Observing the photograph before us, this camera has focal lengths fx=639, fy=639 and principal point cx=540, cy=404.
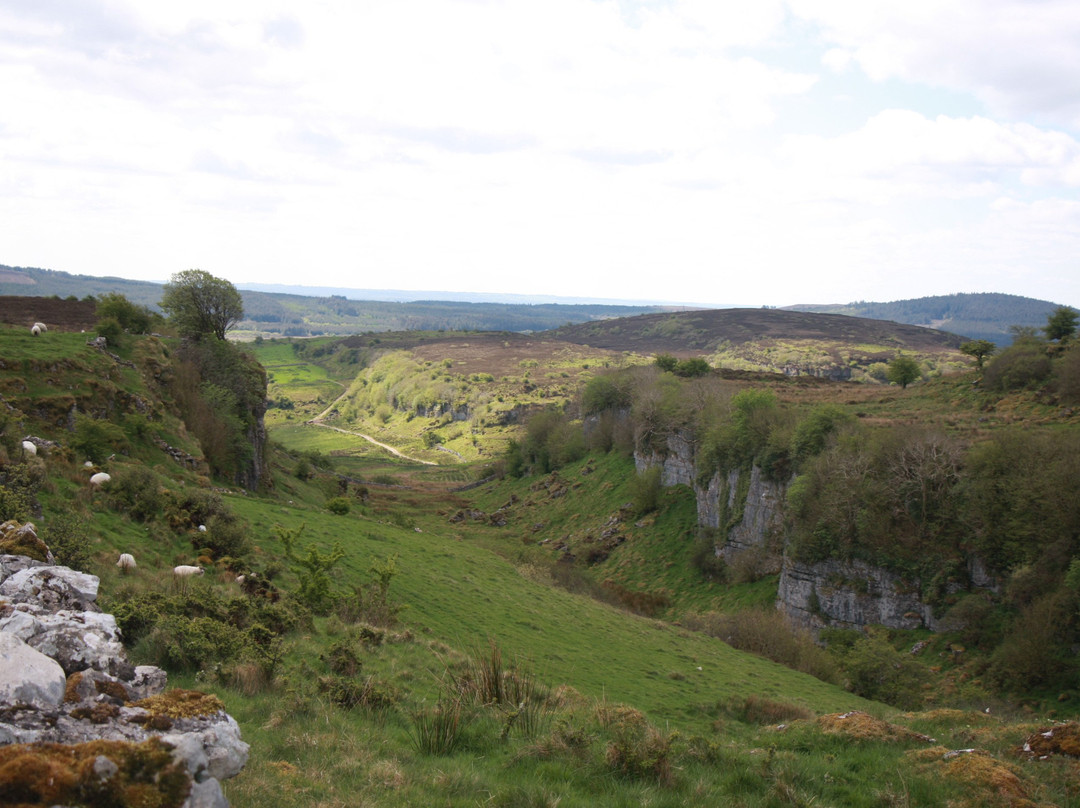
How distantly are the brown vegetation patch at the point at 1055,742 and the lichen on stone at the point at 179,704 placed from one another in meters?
13.3

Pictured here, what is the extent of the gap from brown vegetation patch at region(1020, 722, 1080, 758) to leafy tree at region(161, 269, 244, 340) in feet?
176

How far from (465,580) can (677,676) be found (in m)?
12.3

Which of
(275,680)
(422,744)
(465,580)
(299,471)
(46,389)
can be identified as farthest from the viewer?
(299,471)

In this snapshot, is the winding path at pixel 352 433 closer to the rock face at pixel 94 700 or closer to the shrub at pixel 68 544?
the shrub at pixel 68 544

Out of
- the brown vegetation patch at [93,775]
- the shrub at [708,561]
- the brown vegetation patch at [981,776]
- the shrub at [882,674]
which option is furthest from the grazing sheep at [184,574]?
the shrub at [708,561]

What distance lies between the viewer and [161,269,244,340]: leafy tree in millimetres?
50438

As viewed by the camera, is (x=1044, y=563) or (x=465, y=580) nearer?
(x=1044, y=563)

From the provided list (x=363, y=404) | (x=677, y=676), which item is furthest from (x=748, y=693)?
(x=363, y=404)

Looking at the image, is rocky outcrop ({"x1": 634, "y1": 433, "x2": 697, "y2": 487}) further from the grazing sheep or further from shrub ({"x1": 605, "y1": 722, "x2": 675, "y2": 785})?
shrub ({"x1": 605, "y1": 722, "x2": 675, "y2": 785})

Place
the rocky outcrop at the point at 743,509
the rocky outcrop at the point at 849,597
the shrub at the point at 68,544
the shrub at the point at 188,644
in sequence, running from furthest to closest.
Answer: the rocky outcrop at the point at 743,509 → the rocky outcrop at the point at 849,597 → the shrub at the point at 68,544 → the shrub at the point at 188,644

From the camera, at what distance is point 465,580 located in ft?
110

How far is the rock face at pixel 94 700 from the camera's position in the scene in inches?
232

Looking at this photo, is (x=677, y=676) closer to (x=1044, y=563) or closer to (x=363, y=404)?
(x=1044, y=563)

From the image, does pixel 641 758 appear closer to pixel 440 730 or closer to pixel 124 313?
pixel 440 730
